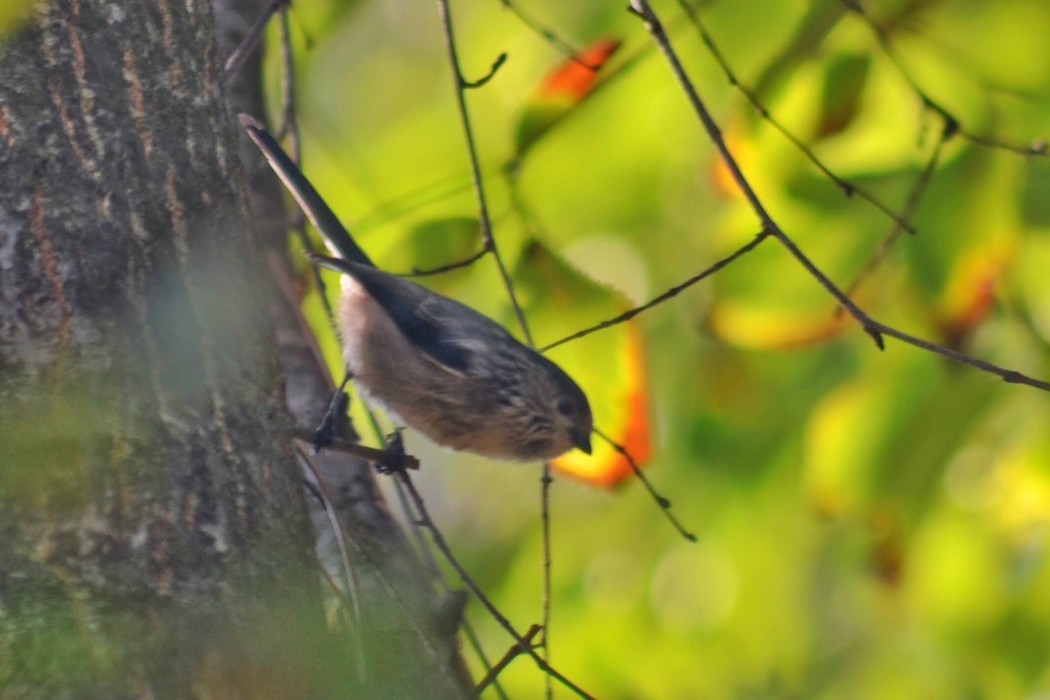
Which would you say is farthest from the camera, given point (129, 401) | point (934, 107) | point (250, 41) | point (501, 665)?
point (250, 41)

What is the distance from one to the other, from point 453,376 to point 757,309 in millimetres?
834

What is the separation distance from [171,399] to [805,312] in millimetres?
1723

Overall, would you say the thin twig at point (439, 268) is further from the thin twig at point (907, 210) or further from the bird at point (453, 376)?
the thin twig at point (907, 210)

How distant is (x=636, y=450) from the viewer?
119 inches

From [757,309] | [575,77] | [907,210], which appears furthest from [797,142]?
[575,77]

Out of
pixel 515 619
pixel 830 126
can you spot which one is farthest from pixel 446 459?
pixel 830 126

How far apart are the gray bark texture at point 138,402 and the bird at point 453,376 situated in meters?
1.28

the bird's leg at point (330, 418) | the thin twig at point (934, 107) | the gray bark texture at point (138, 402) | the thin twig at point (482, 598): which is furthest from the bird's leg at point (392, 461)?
the thin twig at point (934, 107)

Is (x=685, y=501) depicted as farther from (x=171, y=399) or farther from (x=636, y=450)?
(x=171, y=399)

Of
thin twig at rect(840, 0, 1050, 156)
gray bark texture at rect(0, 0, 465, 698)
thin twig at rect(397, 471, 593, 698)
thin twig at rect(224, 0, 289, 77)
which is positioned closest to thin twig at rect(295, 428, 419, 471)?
thin twig at rect(397, 471, 593, 698)

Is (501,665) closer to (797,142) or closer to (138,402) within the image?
(138,402)

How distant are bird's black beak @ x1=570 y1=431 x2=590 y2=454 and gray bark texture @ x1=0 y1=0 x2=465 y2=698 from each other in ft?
4.42

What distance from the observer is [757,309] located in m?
3.04

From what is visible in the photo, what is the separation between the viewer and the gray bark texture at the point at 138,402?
5.62ft
